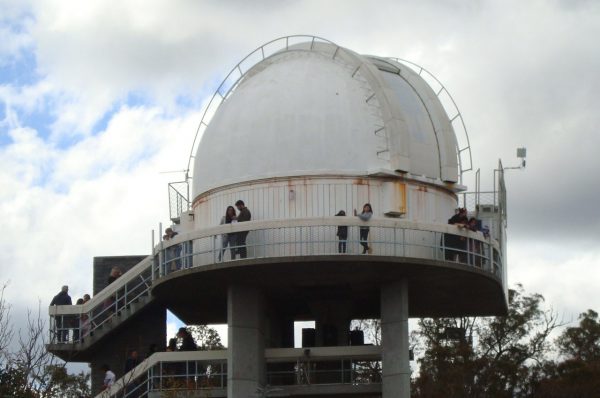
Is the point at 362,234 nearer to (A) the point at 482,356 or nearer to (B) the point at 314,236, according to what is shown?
(B) the point at 314,236

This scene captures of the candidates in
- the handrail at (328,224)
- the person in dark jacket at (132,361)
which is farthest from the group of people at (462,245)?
the person in dark jacket at (132,361)

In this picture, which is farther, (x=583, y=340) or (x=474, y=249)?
(x=583, y=340)

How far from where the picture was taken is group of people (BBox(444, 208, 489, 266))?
4891 cm

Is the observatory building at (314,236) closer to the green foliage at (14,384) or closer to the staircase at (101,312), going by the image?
the staircase at (101,312)

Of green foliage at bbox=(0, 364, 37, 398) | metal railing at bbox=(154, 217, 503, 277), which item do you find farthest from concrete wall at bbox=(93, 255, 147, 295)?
green foliage at bbox=(0, 364, 37, 398)

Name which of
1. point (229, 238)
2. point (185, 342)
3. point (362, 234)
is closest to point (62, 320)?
point (185, 342)

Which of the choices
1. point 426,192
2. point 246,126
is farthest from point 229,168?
point 426,192

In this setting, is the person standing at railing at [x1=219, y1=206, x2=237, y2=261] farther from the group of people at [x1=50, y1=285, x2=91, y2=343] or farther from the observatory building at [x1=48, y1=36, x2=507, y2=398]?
the group of people at [x1=50, y1=285, x2=91, y2=343]

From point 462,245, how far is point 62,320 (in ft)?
53.1

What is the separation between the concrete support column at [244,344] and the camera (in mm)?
50469

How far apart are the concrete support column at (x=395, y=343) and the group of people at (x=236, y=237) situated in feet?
19.5

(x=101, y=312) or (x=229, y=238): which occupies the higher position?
(x=229, y=238)

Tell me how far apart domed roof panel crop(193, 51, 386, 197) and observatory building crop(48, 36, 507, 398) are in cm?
5

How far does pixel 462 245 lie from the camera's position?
161 ft
